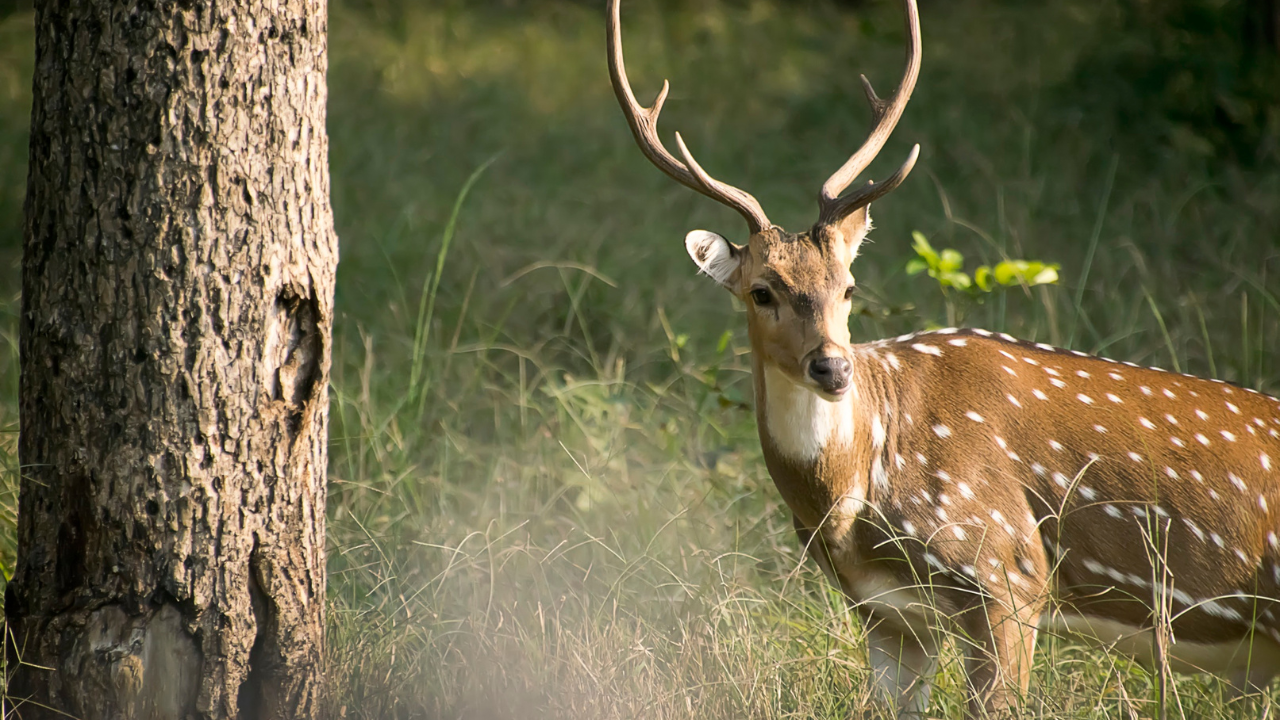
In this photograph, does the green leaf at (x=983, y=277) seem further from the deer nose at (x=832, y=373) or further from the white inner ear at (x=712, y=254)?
the deer nose at (x=832, y=373)

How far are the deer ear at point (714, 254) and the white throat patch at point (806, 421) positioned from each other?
391 mm

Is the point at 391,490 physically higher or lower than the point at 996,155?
lower

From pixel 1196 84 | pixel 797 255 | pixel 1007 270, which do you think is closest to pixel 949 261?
pixel 1007 270

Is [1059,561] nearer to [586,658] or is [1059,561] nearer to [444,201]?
[586,658]

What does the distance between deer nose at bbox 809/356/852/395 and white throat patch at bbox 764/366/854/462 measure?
5.9 inches

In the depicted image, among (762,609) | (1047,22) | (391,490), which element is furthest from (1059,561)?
(1047,22)

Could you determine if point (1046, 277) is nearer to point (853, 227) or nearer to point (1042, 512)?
point (853, 227)

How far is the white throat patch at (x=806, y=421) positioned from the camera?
140 inches

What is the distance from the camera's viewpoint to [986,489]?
11.6 feet

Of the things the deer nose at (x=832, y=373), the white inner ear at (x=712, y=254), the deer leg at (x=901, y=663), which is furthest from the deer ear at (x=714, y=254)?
the deer leg at (x=901, y=663)

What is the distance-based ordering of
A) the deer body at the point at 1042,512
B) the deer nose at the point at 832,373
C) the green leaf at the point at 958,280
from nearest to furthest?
the deer nose at the point at 832,373
the deer body at the point at 1042,512
the green leaf at the point at 958,280

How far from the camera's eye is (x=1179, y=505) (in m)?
3.58

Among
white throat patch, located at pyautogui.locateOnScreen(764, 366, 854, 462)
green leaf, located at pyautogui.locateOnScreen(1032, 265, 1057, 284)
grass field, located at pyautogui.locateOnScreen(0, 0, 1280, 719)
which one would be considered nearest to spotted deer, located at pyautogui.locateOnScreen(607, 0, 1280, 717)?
white throat patch, located at pyautogui.locateOnScreen(764, 366, 854, 462)

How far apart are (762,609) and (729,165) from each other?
187 inches
